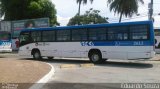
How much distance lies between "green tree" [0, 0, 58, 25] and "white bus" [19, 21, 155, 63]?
26.2m

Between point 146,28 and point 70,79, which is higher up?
point 146,28

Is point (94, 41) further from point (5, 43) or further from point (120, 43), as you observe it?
point (5, 43)

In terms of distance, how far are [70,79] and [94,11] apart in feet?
196

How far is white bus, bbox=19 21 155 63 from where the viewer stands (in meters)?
22.5

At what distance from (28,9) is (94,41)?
1314 inches

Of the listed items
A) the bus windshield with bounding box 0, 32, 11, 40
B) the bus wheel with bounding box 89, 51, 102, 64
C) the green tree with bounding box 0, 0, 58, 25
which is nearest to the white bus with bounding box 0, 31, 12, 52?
the bus windshield with bounding box 0, 32, 11, 40

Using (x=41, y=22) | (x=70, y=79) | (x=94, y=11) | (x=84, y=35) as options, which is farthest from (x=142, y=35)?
(x=94, y=11)

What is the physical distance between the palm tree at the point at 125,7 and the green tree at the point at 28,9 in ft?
33.8

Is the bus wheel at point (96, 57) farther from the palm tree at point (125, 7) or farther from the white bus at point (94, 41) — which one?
the palm tree at point (125, 7)

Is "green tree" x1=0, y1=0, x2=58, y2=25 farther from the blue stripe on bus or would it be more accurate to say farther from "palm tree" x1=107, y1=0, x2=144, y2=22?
the blue stripe on bus

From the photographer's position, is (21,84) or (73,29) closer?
(21,84)

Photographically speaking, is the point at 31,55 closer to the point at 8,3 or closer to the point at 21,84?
the point at 21,84

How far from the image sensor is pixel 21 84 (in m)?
13.2

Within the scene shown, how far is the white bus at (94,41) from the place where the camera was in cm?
2245
